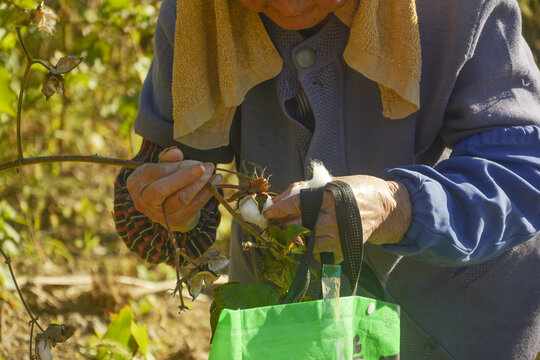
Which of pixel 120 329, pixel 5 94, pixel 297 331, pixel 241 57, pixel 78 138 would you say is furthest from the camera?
pixel 78 138

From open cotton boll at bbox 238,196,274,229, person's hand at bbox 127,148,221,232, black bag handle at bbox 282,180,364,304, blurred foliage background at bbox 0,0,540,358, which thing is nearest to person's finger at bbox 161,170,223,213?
person's hand at bbox 127,148,221,232

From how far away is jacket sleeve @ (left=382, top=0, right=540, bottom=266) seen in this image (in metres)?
1.19

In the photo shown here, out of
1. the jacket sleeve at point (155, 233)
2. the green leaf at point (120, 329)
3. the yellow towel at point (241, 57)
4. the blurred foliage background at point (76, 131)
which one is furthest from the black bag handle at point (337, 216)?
the blurred foliage background at point (76, 131)

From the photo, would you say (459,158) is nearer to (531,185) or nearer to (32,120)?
(531,185)

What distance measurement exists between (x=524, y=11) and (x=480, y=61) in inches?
118

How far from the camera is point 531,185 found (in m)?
1.25

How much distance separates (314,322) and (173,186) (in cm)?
35

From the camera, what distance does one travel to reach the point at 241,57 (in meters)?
1.40

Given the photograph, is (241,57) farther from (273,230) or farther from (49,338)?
(49,338)

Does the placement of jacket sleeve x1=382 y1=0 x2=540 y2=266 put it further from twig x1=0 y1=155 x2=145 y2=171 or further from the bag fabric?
twig x1=0 y1=155 x2=145 y2=171

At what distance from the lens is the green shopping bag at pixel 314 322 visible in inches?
37.4

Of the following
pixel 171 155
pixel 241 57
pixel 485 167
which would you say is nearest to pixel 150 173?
pixel 171 155

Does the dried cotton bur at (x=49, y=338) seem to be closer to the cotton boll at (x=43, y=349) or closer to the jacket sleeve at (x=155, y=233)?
the cotton boll at (x=43, y=349)

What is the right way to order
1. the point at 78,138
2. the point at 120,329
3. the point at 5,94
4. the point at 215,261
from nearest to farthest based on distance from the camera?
→ the point at 215,261, the point at 5,94, the point at 120,329, the point at 78,138
